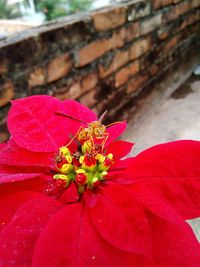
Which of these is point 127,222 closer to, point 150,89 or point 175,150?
point 175,150

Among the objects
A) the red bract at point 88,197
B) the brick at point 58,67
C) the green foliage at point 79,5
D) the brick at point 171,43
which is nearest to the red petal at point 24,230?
the red bract at point 88,197

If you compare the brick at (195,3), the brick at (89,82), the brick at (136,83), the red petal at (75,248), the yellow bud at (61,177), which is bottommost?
the brick at (136,83)

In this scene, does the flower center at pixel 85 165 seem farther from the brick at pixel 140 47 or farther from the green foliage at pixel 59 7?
the green foliage at pixel 59 7

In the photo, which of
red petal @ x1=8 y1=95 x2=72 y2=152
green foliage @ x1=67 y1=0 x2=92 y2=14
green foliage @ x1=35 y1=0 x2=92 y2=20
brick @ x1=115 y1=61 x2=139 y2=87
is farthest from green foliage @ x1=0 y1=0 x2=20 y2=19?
red petal @ x1=8 y1=95 x2=72 y2=152

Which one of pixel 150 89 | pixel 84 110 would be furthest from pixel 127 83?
pixel 84 110

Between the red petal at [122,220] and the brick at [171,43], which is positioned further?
the brick at [171,43]

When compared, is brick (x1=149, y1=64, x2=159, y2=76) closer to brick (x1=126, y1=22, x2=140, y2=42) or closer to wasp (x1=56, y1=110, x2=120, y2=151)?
brick (x1=126, y1=22, x2=140, y2=42)
